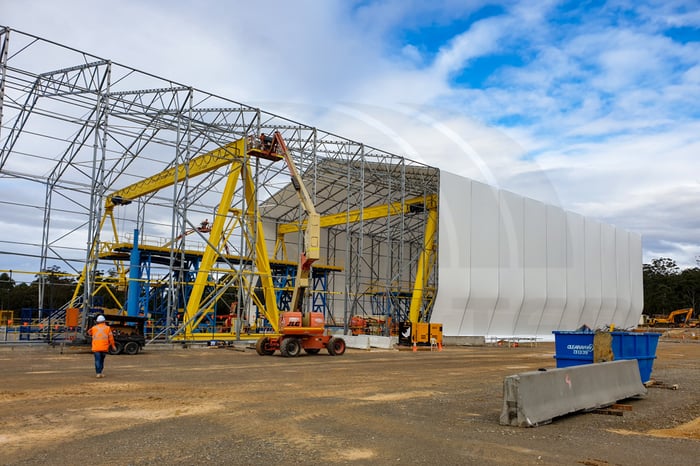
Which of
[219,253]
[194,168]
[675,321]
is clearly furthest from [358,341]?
[675,321]

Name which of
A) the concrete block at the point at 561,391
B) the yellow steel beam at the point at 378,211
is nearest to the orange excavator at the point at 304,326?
the yellow steel beam at the point at 378,211

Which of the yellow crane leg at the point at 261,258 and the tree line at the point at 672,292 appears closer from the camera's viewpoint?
the yellow crane leg at the point at 261,258

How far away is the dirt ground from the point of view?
6988 millimetres

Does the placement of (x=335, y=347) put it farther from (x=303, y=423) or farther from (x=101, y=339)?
(x=303, y=423)

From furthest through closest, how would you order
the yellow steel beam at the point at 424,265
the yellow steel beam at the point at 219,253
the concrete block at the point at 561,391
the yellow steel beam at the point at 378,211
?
the yellow steel beam at the point at 378,211 < the yellow steel beam at the point at 424,265 < the yellow steel beam at the point at 219,253 < the concrete block at the point at 561,391

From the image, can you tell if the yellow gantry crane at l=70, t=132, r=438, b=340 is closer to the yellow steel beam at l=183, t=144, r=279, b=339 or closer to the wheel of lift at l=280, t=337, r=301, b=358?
the yellow steel beam at l=183, t=144, r=279, b=339

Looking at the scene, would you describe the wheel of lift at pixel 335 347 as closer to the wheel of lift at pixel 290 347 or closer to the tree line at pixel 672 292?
the wheel of lift at pixel 290 347

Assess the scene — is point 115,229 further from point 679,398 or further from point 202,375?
point 679,398

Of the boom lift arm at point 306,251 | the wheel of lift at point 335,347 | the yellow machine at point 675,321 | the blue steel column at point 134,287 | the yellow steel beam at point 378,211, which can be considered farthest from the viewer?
the yellow machine at point 675,321

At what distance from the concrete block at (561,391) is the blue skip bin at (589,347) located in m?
1.23

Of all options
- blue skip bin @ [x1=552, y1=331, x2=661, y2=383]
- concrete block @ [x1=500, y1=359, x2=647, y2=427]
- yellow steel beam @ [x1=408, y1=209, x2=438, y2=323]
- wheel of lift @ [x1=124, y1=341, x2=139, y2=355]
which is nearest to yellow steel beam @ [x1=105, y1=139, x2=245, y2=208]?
wheel of lift @ [x1=124, y1=341, x2=139, y2=355]

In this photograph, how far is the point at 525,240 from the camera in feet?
144

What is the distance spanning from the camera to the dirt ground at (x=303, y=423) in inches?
275

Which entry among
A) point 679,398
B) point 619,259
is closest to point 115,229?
point 679,398
